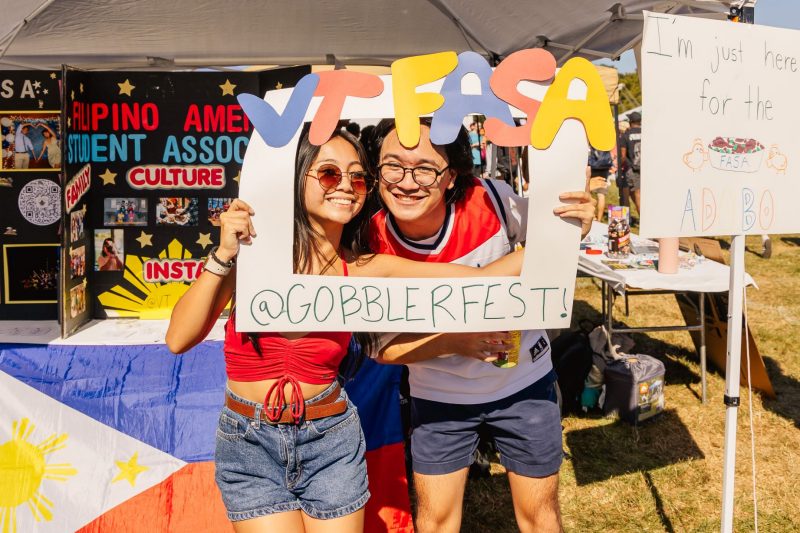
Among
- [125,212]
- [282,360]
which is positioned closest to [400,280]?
[282,360]

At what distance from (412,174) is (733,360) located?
111 cm

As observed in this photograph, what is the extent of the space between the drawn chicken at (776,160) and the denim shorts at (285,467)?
1.35m

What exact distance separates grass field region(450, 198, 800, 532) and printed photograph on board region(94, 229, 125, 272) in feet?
6.29

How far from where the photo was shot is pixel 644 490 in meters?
3.20

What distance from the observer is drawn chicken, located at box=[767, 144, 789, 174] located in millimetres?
1940

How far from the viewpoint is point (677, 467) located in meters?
3.38

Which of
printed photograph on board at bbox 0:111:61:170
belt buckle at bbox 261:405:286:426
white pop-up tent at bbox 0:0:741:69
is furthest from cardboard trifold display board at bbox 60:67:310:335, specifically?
belt buckle at bbox 261:405:286:426

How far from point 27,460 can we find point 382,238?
1.67m

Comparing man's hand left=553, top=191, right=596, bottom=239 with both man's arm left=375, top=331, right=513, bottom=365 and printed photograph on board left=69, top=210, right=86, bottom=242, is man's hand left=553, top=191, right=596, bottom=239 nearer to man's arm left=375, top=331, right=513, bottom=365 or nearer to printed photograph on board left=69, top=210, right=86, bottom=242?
man's arm left=375, top=331, right=513, bottom=365

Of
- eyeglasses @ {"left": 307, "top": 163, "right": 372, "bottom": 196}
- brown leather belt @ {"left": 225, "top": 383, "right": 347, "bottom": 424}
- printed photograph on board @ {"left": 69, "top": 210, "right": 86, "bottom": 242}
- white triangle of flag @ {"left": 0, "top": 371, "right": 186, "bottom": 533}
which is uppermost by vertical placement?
eyeglasses @ {"left": 307, "top": 163, "right": 372, "bottom": 196}

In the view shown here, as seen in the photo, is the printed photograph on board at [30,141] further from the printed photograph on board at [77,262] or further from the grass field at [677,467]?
the grass field at [677,467]

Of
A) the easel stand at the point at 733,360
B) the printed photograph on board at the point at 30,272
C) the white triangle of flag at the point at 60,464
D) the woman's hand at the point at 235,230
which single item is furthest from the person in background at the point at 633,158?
the woman's hand at the point at 235,230

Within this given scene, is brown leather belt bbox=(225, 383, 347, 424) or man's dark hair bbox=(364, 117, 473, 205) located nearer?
brown leather belt bbox=(225, 383, 347, 424)

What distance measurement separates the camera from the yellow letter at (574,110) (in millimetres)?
1616
